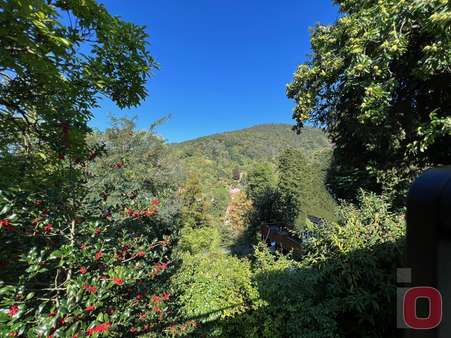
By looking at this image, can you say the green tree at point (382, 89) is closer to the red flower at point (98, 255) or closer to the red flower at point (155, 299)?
the red flower at point (155, 299)

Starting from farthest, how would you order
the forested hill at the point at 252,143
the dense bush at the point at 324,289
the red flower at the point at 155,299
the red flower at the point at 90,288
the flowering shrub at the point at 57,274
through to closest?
the forested hill at the point at 252,143, the dense bush at the point at 324,289, the red flower at the point at 155,299, the red flower at the point at 90,288, the flowering shrub at the point at 57,274

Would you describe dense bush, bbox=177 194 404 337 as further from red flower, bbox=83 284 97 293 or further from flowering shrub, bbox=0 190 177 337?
red flower, bbox=83 284 97 293

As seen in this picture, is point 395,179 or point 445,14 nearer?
point 445,14

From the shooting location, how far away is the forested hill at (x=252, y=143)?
58.3 meters

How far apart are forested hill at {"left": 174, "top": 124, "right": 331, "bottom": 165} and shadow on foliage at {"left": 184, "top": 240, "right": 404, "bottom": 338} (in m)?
50.5

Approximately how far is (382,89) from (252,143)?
6413 cm

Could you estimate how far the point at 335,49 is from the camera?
19.0 ft

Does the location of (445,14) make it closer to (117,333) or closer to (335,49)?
(335,49)

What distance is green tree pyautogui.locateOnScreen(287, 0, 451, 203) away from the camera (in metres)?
4.28

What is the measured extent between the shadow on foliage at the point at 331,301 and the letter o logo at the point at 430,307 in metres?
3.01

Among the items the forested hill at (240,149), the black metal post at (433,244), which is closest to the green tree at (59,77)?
the black metal post at (433,244)

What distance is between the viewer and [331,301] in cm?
322

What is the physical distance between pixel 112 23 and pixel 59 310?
2.36m

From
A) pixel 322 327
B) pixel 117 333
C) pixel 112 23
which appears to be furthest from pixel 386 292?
pixel 112 23
